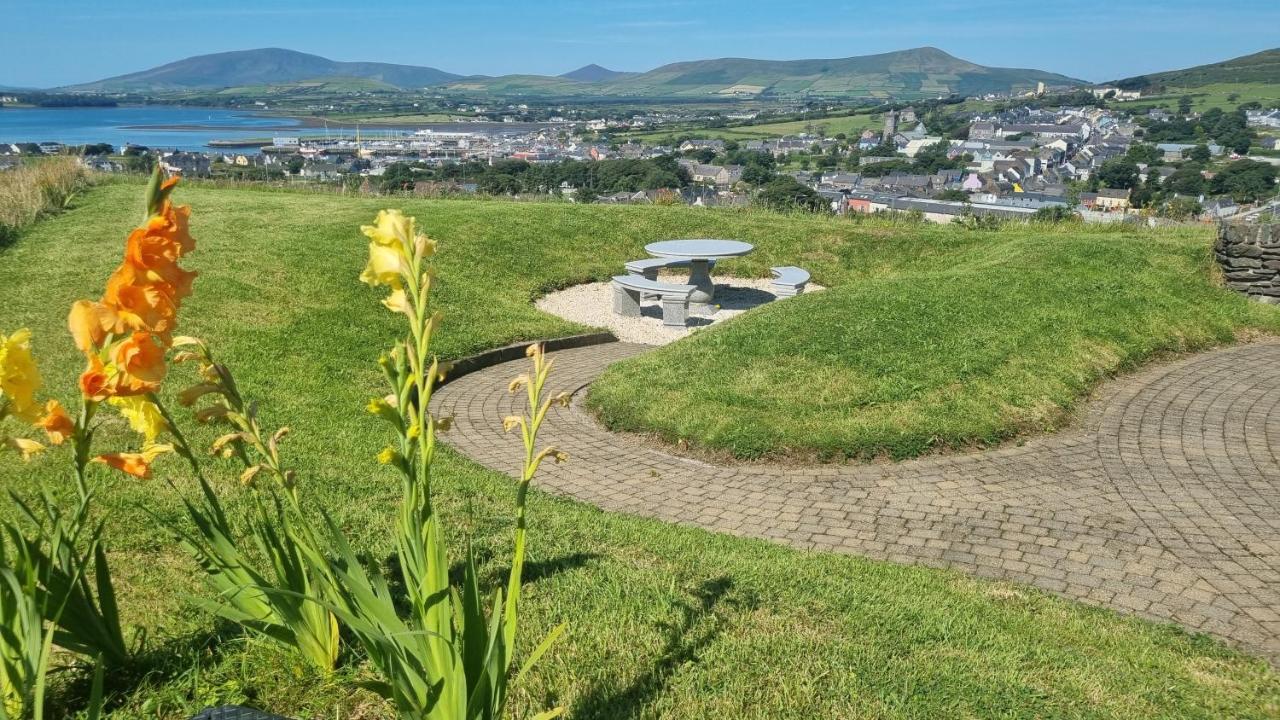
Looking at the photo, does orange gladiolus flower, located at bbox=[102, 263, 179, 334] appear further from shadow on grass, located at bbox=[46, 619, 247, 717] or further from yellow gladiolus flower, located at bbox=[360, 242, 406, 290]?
shadow on grass, located at bbox=[46, 619, 247, 717]

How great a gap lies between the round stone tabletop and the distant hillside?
109796 millimetres

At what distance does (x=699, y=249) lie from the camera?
510 inches

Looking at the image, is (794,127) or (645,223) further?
(794,127)

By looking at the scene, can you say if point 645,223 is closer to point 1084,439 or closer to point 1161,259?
point 1161,259

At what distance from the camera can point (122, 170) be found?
21.6m

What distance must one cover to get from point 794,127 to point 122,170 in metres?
85.9

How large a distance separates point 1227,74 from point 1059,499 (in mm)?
135847

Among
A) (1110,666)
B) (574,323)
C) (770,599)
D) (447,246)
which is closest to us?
(1110,666)

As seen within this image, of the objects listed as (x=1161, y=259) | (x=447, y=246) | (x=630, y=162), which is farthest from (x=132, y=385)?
(x=630, y=162)

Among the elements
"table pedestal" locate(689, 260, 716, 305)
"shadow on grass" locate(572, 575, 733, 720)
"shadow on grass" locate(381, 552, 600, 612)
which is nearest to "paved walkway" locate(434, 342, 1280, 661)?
"shadow on grass" locate(381, 552, 600, 612)

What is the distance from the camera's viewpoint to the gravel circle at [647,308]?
1194 cm

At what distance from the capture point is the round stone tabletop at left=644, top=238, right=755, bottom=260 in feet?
41.3

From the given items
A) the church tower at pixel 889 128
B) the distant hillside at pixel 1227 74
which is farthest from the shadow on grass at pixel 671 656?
the distant hillside at pixel 1227 74

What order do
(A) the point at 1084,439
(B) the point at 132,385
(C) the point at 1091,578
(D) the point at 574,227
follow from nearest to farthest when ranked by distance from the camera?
1. (B) the point at 132,385
2. (C) the point at 1091,578
3. (A) the point at 1084,439
4. (D) the point at 574,227
